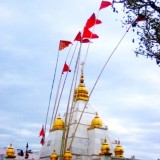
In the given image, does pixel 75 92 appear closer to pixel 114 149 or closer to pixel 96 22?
pixel 114 149

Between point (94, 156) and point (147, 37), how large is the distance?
61.1ft

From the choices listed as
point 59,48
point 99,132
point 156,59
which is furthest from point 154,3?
point 99,132

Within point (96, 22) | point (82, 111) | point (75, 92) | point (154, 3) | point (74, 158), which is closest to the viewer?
point (154, 3)

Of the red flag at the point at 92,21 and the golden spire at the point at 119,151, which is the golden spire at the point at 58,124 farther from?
the red flag at the point at 92,21

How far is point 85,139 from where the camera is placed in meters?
32.1

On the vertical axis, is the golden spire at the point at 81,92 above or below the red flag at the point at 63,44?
below

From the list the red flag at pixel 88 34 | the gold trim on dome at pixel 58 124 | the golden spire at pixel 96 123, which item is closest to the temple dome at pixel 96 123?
the golden spire at pixel 96 123

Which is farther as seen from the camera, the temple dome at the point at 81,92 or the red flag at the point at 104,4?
the temple dome at the point at 81,92

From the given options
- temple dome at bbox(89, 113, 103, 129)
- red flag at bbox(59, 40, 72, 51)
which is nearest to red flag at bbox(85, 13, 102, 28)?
Result: red flag at bbox(59, 40, 72, 51)

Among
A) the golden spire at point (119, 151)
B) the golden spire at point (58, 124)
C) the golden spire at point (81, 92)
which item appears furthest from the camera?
the golden spire at point (81, 92)

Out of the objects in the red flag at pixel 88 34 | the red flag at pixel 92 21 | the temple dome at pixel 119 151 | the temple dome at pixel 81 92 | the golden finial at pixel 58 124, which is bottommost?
the temple dome at pixel 119 151

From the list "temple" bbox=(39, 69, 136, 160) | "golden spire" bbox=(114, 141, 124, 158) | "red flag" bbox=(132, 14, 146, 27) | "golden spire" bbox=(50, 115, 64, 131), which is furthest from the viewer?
"golden spire" bbox=(50, 115, 64, 131)

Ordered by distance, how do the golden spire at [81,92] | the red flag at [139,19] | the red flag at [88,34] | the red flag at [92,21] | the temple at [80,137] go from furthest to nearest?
the golden spire at [81,92], the temple at [80,137], the red flag at [88,34], the red flag at [92,21], the red flag at [139,19]

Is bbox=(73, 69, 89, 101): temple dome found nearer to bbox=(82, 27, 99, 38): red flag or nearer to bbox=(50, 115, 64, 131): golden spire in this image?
bbox=(50, 115, 64, 131): golden spire
